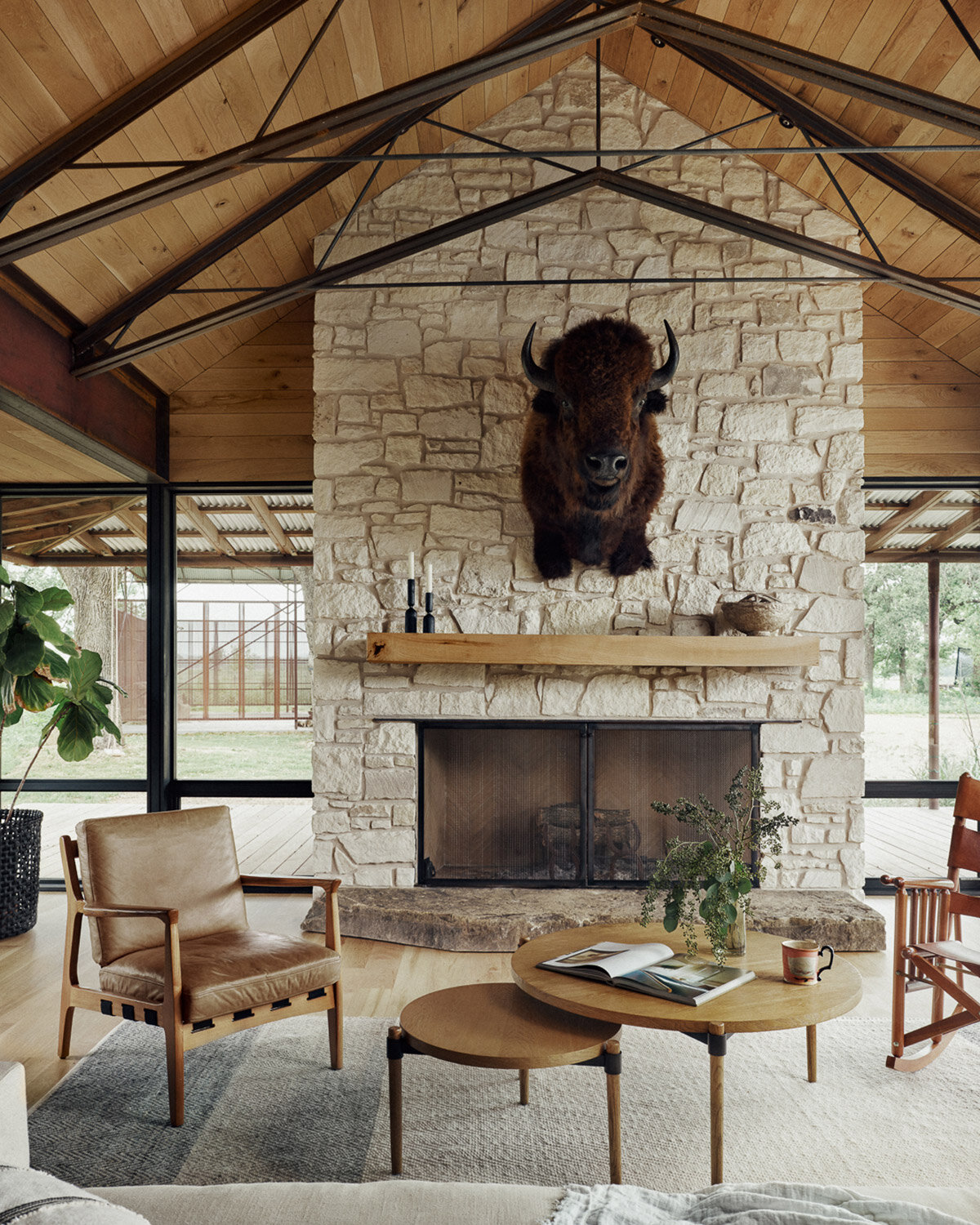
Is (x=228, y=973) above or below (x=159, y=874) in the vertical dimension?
below

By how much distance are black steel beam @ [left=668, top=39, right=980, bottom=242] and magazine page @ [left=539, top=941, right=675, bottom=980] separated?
11.8 ft

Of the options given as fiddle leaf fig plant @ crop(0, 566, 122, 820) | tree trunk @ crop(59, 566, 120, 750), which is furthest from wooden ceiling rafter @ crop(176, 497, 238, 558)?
fiddle leaf fig plant @ crop(0, 566, 122, 820)

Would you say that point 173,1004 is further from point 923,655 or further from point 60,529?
point 923,655

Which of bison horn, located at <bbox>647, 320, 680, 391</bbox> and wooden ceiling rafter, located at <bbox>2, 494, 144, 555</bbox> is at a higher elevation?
bison horn, located at <bbox>647, 320, 680, 391</bbox>

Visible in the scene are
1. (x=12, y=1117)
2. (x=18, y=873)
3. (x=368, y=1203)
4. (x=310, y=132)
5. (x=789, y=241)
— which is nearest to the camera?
(x=368, y=1203)

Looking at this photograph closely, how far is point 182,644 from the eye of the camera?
567cm

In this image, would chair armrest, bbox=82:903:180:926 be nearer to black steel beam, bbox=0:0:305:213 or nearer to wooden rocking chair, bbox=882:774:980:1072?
wooden rocking chair, bbox=882:774:980:1072

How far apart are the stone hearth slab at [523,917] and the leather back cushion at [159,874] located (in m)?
1.16

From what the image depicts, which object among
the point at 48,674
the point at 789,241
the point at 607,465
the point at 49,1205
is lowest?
the point at 49,1205

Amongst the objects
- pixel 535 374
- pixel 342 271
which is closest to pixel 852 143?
pixel 535 374

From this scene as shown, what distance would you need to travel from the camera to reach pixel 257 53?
353 cm

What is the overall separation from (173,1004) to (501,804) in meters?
2.39

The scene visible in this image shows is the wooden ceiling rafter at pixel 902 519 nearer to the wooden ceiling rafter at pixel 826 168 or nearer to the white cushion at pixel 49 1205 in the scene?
the wooden ceiling rafter at pixel 826 168

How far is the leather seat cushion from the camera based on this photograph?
2.73m
